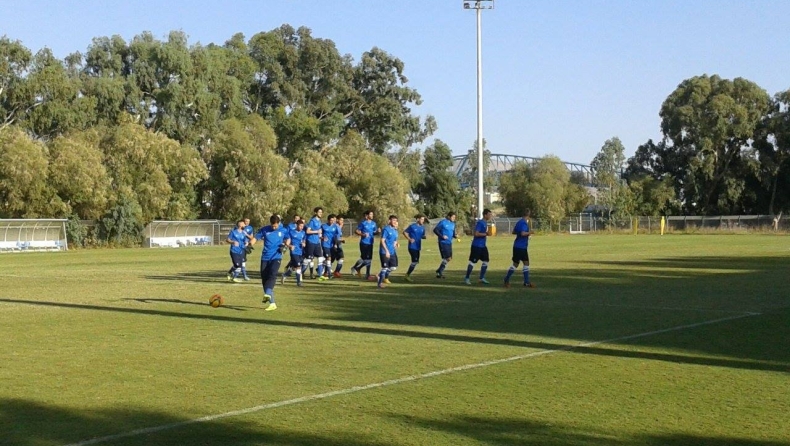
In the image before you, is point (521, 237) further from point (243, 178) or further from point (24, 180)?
point (243, 178)

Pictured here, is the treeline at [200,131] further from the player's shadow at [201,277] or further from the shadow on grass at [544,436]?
the shadow on grass at [544,436]

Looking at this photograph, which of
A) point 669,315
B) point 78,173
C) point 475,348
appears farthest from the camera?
point 78,173

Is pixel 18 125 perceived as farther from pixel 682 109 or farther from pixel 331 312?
pixel 682 109

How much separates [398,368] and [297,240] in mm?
14550

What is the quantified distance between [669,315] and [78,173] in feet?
162

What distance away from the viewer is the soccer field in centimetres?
792

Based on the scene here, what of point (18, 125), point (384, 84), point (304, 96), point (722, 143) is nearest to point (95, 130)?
point (18, 125)

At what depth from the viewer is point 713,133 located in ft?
317

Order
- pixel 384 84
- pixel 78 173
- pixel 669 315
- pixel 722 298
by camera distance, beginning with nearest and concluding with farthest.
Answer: pixel 669 315 < pixel 722 298 < pixel 78 173 < pixel 384 84

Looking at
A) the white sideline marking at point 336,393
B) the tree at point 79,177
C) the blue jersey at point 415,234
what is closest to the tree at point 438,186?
the tree at point 79,177

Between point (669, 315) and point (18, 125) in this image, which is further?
point (18, 125)

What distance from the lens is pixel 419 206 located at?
3873 inches

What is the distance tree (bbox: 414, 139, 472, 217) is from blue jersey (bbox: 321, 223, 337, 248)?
71.0m

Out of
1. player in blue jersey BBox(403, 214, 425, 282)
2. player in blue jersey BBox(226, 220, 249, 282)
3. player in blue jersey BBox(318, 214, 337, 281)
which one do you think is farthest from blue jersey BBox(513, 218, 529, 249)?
player in blue jersey BBox(226, 220, 249, 282)
